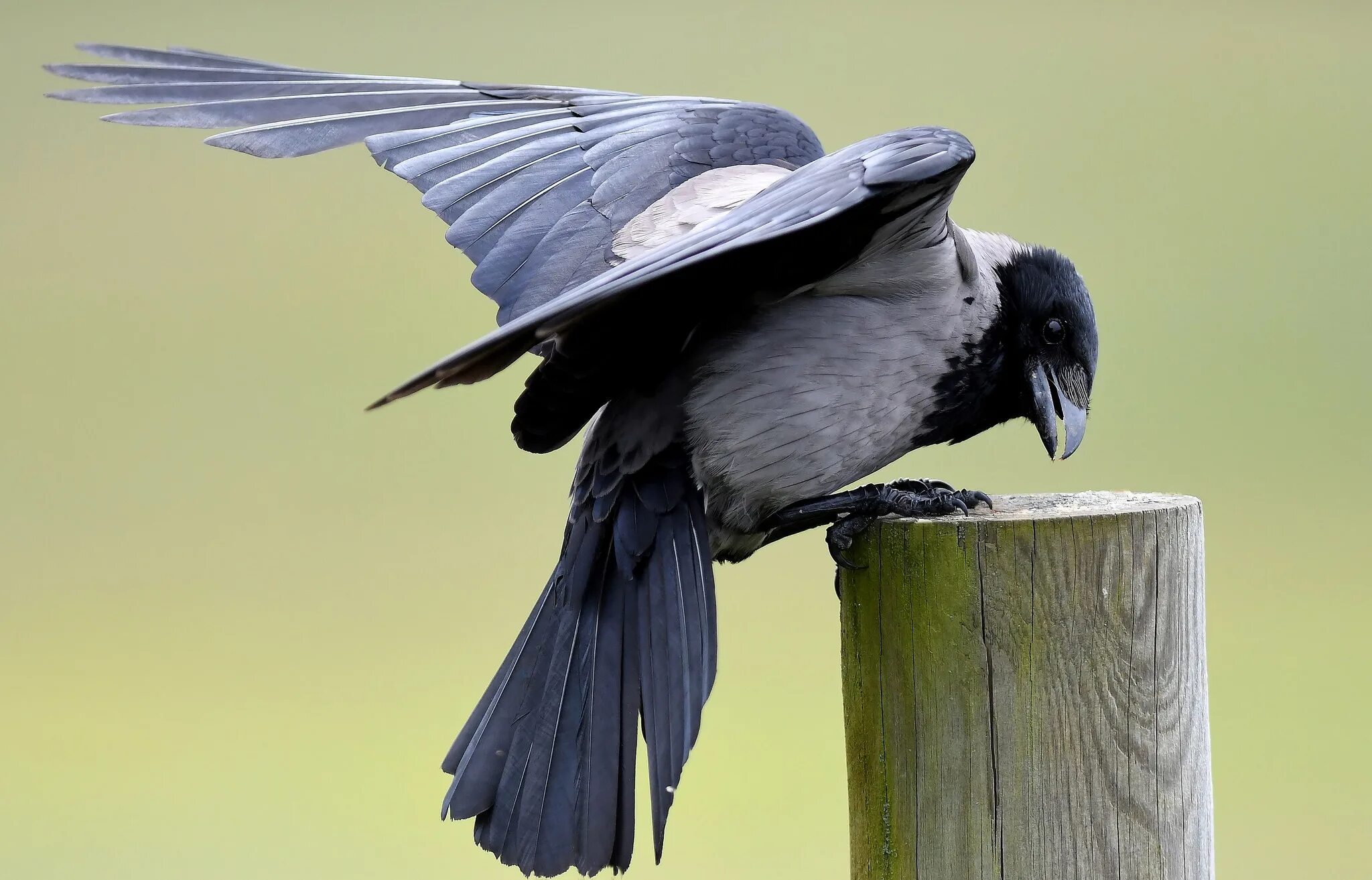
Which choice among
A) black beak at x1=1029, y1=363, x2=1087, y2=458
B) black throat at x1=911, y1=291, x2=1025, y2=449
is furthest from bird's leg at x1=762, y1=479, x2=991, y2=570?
black beak at x1=1029, y1=363, x2=1087, y2=458

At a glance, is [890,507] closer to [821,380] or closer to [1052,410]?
[821,380]

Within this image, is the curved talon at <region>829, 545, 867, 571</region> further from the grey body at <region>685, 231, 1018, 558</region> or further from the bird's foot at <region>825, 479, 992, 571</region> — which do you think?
the grey body at <region>685, 231, 1018, 558</region>

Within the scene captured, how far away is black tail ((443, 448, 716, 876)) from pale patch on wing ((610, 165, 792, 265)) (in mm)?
481

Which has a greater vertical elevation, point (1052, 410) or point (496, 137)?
point (496, 137)

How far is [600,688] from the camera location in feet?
8.42

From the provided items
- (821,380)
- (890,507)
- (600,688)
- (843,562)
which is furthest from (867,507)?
(600,688)

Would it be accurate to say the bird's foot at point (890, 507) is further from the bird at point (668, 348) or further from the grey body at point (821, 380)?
the grey body at point (821, 380)

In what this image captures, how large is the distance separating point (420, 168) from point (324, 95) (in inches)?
15.9

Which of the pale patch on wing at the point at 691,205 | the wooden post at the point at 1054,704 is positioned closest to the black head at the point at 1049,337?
the pale patch on wing at the point at 691,205

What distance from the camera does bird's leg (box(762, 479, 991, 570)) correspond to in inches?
99.0

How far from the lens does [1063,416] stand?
300 centimetres

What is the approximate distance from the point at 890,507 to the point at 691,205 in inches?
33.3

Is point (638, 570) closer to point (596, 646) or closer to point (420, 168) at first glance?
point (596, 646)

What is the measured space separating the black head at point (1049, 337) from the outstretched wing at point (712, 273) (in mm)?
384
